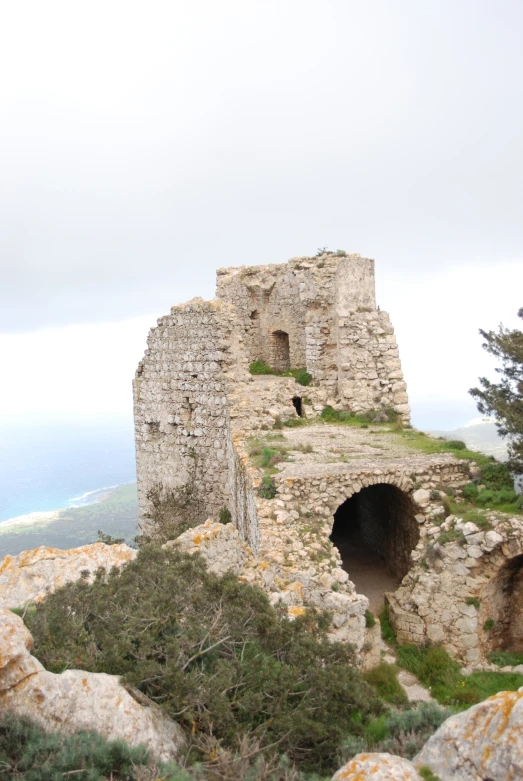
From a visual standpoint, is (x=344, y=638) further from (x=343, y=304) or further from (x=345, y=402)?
(x=343, y=304)

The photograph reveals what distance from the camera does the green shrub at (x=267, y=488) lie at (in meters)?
9.70

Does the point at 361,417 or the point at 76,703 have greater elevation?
the point at 361,417

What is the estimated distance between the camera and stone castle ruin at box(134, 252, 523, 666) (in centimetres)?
880

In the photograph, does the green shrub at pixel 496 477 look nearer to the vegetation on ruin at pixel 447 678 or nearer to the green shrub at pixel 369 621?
the vegetation on ruin at pixel 447 678

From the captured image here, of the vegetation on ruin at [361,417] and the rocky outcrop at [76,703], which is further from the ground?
the vegetation on ruin at [361,417]

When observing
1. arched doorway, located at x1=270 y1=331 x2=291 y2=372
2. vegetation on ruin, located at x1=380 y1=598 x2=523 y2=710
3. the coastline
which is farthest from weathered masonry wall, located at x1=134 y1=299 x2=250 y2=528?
the coastline

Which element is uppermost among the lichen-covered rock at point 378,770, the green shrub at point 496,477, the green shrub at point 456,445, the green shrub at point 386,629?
the green shrub at point 456,445

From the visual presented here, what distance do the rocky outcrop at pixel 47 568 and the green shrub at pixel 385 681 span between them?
3.73 meters

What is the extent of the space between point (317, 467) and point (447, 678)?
3.67 meters

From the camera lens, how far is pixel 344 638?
7.82m

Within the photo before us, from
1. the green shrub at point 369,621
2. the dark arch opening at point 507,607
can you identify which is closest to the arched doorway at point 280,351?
the dark arch opening at point 507,607

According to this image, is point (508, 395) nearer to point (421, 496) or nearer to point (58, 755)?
point (421, 496)

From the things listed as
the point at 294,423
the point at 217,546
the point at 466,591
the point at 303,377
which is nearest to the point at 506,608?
the point at 466,591

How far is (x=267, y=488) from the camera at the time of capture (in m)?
9.73
